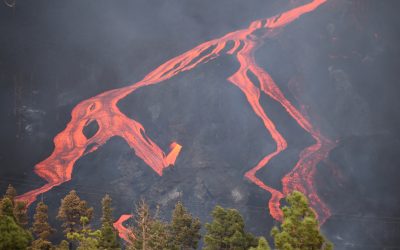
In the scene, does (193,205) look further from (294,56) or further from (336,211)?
(294,56)

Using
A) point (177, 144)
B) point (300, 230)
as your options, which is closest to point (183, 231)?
point (300, 230)

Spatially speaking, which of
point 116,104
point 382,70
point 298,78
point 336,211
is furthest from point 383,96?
point 116,104

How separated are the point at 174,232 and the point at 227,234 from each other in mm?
5040

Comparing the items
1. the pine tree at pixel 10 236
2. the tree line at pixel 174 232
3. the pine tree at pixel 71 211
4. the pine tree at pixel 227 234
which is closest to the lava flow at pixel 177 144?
the pine tree at pixel 71 211

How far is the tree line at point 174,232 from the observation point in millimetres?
11008

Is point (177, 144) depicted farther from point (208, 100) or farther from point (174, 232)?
point (174, 232)

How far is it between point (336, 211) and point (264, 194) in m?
7.41

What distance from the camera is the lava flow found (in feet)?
133

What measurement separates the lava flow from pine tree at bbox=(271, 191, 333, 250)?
28.3 meters

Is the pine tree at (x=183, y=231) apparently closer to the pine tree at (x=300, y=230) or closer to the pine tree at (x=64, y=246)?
the pine tree at (x=64, y=246)

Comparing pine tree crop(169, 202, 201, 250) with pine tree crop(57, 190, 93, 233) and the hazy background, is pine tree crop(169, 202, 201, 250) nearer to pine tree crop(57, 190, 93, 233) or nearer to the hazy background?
pine tree crop(57, 190, 93, 233)

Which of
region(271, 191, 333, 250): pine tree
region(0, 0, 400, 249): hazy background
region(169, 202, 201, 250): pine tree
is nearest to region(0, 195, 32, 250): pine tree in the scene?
region(271, 191, 333, 250): pine tree

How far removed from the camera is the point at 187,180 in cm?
4138

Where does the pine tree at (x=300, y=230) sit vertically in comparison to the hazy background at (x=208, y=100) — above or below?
below
